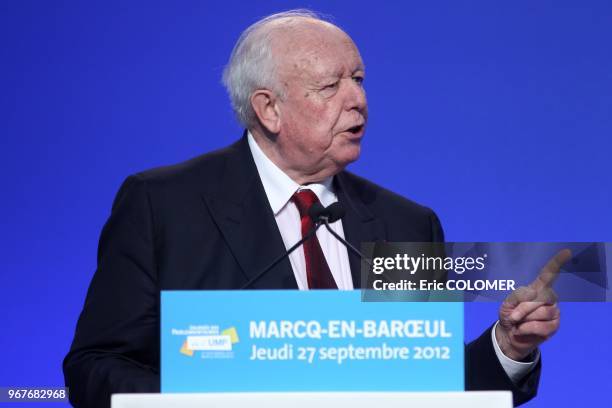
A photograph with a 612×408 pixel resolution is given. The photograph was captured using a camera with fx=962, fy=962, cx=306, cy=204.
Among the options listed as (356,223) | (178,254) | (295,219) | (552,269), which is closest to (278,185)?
(295,219)

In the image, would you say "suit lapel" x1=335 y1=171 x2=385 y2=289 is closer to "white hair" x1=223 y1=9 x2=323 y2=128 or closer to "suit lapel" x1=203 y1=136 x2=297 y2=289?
"suit lapel" x1=203 y1=136 x2=297 y2=289

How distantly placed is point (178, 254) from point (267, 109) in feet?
1.39

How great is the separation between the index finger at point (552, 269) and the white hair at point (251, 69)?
0.87 m

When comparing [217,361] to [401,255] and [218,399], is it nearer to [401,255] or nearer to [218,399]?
[218,399]

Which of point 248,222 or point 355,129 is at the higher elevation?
point 355,129

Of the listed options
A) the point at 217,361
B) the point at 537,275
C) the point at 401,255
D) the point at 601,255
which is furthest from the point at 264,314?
the point at 601,255

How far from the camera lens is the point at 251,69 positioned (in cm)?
224

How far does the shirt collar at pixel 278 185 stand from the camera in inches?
84.7

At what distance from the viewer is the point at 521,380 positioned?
1.84 metres

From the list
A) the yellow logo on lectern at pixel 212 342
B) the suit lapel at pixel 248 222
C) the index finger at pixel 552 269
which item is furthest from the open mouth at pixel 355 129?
the yellow logo on lectern at pixel 212 342

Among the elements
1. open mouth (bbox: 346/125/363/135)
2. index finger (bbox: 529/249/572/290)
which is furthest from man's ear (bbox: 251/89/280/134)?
index finger (bbox: 529/249/572/290)

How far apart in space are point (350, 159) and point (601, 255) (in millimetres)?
716

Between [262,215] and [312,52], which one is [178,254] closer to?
[262,215]

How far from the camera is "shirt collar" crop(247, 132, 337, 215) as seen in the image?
84.7 inches
